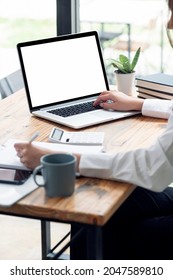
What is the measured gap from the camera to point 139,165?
1.76 m

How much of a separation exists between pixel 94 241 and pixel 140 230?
1.33 feet

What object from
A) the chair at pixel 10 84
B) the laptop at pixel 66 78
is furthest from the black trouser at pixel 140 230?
the chair at pixel 10 84

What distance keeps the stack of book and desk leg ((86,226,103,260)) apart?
0.93m

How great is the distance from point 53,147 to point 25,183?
9.5 inches

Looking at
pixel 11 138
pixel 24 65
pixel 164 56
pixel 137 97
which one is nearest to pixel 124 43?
pixel 164 56

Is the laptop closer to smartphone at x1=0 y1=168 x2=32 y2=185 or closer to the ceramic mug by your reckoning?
smartphone at x1=0 y1=168 x2=32 y2=185

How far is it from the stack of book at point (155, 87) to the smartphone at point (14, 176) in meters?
0.83

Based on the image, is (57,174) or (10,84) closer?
(57,174)

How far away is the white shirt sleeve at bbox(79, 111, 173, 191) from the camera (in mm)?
1742

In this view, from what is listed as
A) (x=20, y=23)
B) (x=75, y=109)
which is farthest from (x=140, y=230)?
(x=20, y=23)

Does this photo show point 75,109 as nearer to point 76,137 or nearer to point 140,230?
point 76,137

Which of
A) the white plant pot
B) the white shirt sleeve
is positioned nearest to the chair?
the white plant pot

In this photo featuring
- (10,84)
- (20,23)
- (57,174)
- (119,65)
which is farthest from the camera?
(20,23)

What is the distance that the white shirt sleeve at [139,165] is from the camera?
174 centimetres
